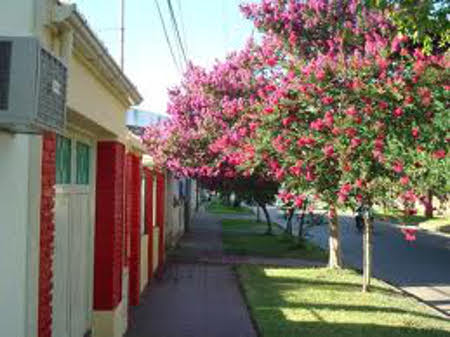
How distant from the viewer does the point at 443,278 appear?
1856 cm

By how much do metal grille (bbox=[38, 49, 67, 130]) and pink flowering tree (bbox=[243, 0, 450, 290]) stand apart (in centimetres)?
629

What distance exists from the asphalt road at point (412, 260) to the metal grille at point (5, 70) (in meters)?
11.4

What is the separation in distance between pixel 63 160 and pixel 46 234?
222 centimetres

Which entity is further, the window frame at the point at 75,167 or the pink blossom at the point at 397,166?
the pink blossom at the point at 397,166

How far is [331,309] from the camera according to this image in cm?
1227

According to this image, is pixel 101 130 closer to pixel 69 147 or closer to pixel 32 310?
pixel 69 147

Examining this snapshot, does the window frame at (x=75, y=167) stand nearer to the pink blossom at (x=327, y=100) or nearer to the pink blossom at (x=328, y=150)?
the pink blossom at (x=328, y=150)

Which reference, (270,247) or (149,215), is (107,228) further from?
(270,247)

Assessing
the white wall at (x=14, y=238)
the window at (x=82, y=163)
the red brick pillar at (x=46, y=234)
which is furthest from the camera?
the window at (x=82, y=163)

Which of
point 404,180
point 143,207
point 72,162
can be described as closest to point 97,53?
point 72,162

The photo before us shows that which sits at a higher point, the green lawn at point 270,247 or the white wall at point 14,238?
the white wall at point 14,238

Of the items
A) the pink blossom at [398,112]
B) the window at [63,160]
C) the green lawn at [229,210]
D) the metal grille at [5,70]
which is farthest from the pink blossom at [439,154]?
the green lawn at [229,210]

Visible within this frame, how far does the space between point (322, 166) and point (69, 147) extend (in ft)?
15.8

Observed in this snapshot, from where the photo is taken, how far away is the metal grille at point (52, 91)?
4051mm
